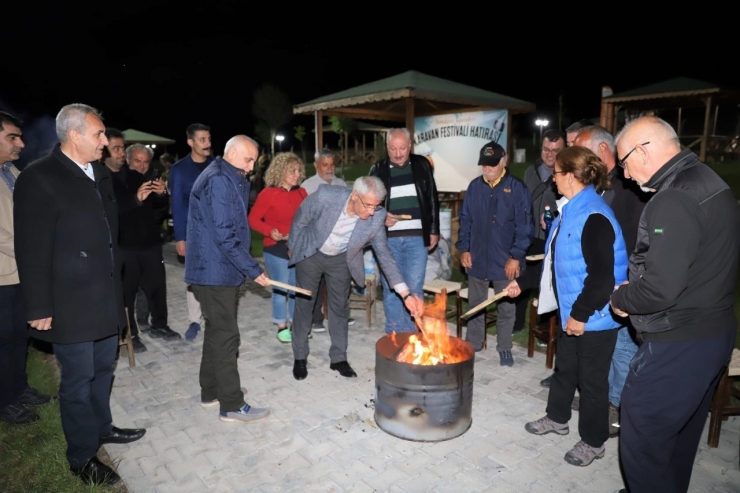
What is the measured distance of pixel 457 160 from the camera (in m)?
9.97

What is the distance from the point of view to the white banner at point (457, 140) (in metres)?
9.52

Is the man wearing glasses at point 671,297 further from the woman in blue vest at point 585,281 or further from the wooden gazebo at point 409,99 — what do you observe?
the wooden gazebo at point 409,99

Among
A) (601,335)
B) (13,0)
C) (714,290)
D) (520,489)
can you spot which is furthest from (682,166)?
(13,0)

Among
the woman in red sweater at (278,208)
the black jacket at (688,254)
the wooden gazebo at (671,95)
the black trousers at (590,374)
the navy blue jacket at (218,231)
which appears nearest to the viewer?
the black jacket at (688,254)

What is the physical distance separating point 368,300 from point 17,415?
Answer: 3.84 metres

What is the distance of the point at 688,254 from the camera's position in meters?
2.21

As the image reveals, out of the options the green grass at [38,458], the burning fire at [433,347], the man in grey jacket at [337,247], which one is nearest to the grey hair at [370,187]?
the man in grey jacket at [337,247]

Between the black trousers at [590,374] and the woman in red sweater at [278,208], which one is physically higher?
the woman in red sweater at [278,208]

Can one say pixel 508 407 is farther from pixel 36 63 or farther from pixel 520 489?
pixel 36 63

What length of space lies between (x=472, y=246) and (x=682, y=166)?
9.47ft

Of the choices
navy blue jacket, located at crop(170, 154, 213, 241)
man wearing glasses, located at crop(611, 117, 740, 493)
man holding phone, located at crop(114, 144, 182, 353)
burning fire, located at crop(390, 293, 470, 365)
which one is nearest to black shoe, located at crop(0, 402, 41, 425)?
man holding phone, located at crop(114, 144, 182, 353)

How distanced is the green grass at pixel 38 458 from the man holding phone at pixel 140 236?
160 centimetres

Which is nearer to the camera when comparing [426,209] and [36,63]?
[426,209]

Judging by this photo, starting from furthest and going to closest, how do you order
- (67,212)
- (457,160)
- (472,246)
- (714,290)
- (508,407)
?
(457,160) < (472,246) < (508,407) < (67,212) < (714,290)
